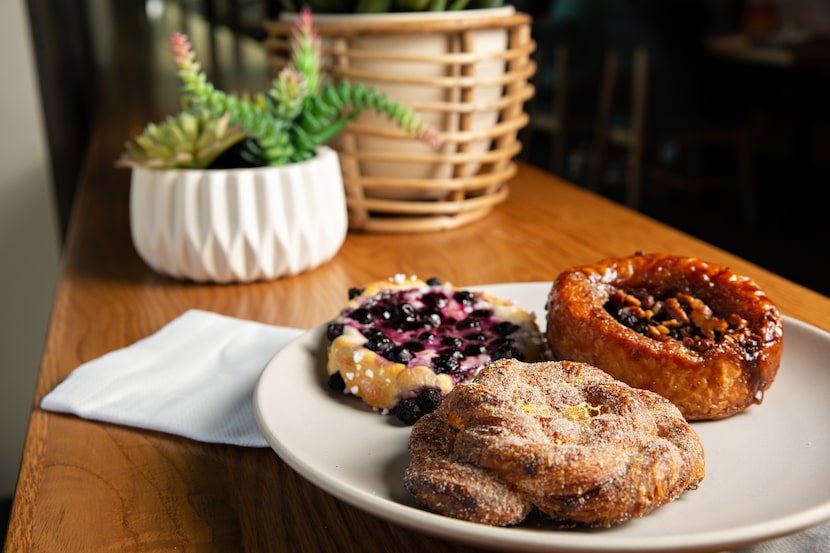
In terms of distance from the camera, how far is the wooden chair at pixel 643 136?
4445mm

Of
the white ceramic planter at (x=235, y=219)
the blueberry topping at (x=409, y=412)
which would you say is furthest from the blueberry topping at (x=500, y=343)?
the white ceramic planter at (x=235, y=219)

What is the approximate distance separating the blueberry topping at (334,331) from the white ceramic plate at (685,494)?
2cm

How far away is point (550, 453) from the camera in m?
0.49

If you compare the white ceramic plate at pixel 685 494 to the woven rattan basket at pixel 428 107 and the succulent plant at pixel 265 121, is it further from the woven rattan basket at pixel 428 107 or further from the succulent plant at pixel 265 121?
the woven rattan basket at pixel 428 107

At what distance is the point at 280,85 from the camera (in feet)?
3.61

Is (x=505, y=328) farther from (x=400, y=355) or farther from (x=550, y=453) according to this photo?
(x=550, y=453)

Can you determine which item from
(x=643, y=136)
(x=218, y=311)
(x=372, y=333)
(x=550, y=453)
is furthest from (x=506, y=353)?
(x=643, y=136)

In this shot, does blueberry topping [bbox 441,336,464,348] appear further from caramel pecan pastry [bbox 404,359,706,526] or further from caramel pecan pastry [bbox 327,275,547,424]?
caramel pecan pastry [bbox 404,359,706,526]

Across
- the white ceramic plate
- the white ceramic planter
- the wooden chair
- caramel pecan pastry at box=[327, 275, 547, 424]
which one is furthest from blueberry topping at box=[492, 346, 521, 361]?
the wooden chair

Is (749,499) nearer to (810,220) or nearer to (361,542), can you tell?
(361,542)

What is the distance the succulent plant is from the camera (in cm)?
107

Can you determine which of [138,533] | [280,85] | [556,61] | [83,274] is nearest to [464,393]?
[138,533]

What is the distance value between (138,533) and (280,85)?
660 millimetres

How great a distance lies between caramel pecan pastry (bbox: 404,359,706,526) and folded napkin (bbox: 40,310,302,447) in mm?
231
